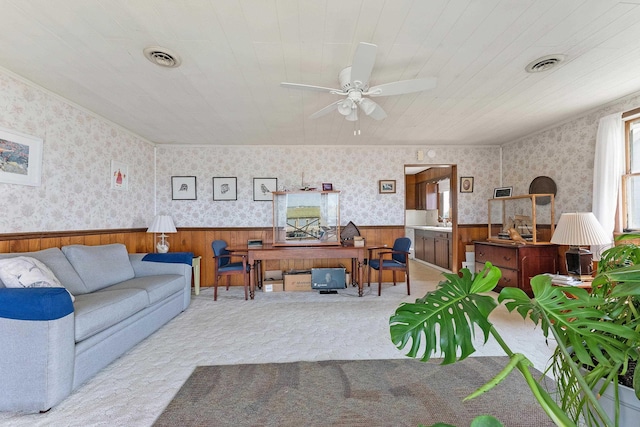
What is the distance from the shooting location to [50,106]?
268 cm

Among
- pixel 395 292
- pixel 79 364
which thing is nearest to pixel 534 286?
pixel 79 364

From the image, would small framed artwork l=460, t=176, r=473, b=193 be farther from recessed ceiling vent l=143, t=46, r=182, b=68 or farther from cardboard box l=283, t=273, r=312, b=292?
recessed ceiling vent l=143, t=46, r=182, b=68

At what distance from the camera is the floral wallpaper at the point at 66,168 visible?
7.82 feet

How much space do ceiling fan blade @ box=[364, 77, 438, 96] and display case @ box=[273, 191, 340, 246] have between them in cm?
230

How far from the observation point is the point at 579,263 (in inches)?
99.6

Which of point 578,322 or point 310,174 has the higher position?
point 310,174

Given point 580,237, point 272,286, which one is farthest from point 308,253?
point 580,237

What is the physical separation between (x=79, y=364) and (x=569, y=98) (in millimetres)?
4708

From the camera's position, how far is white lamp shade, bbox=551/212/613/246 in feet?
7.54

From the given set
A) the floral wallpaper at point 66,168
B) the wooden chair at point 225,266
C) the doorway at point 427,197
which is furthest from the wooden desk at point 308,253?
the doorway at point 427,197

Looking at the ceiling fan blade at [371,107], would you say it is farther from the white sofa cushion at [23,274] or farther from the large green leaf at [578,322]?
the white sofa cushion at [23,274]

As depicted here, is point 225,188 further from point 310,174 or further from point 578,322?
point 578,322

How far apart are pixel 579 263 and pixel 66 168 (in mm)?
5013

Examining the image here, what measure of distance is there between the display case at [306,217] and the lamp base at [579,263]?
2.65 meters
